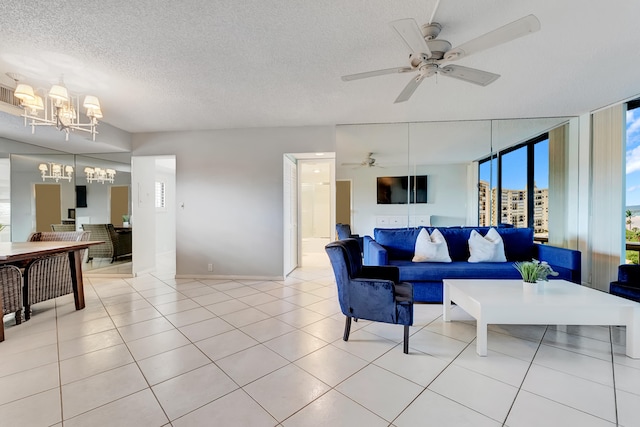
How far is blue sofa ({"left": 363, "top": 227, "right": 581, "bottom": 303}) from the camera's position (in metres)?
3.17

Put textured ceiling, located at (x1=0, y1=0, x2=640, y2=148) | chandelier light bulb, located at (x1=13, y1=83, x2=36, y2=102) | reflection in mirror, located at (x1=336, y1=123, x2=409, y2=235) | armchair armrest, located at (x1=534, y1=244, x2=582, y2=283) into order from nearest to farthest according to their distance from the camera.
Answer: textured ceiling, located at (x1=0, y1=0, x2=640, y2=148)
chandelier light bulb, located at (x1=13, y1=83, x2=36, y2=102)
armchair armrest, located at (x1=534, y1=244, x2=582, y2=283)
reflection in mirror, located at (x1=336, y1=123, x2=409, y2=235)

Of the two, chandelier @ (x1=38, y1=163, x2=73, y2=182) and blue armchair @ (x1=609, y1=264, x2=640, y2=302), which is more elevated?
chandelier @ (x1=38, y1=163, x2=73, y2=182)

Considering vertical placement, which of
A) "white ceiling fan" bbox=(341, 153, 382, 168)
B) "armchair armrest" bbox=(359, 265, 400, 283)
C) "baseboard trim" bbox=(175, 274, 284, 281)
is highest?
"white ceiling fan" bbox=(341, 153, 382, 168)

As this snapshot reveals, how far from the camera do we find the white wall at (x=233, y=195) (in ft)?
14.4

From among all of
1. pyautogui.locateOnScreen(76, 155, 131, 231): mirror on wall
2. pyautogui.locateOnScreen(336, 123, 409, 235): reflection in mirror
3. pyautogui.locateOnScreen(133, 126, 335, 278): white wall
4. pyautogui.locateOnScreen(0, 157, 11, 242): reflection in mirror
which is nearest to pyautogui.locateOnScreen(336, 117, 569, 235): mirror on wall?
pyautogui.locateOnScreen(336, 123, 409, 235): reflection in mirror

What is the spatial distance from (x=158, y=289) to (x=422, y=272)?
3.70m

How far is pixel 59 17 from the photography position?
6.11 ft

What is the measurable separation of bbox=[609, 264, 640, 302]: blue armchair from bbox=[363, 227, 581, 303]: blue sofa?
41 centimetres

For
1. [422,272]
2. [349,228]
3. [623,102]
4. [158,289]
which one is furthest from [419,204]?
[158,289]

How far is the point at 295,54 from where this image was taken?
92.5 inches

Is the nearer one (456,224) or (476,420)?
(476,420)

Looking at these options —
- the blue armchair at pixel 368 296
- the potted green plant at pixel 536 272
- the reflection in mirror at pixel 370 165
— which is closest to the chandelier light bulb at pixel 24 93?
the blue armchair at pixel 368 296

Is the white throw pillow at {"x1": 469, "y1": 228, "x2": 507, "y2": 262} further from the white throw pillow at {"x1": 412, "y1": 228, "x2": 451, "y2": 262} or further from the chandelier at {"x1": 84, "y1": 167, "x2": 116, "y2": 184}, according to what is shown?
the chandelier at {"x1": 84, "y1": 167, "x2": 116, "y2": 184}

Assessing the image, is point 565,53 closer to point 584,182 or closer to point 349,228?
point 584,182
